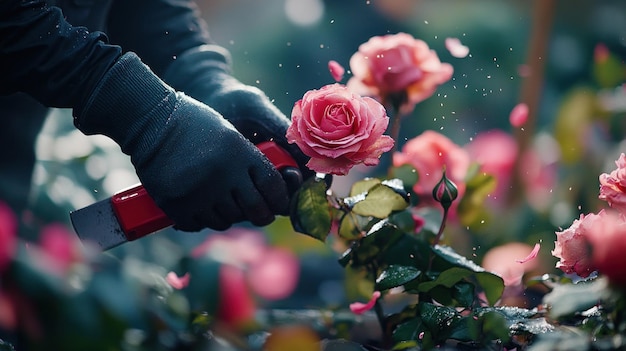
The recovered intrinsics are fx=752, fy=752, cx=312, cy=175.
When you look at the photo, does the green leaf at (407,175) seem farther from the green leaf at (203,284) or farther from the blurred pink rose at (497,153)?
the blurred pink rose at (497,153)

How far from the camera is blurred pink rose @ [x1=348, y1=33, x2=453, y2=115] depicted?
48.4 inches

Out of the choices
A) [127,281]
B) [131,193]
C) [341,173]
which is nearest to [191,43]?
[131,193]

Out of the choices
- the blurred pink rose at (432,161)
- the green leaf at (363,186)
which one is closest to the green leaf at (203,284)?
the green leaf at (363,186)

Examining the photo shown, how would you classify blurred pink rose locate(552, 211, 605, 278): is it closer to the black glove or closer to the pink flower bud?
the pink flower bud

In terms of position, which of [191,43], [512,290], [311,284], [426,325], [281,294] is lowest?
[311,284]

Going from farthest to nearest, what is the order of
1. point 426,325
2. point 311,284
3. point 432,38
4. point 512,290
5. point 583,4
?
point 583,4, point 432,38, point 311,284, point 512,290, point 426,325

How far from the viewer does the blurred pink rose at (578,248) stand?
89cm

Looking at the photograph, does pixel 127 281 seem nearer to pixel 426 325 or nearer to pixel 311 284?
pixel 426 325

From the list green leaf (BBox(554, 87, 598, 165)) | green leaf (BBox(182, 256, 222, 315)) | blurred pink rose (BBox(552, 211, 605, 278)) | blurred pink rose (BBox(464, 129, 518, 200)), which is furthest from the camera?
green leaf (BBox(554, 87, 598, 165))

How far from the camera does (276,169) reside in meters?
1.05

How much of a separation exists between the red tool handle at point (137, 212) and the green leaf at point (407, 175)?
21cm

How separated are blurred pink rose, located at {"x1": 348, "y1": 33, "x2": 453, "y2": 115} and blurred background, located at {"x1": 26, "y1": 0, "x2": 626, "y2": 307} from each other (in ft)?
0.42

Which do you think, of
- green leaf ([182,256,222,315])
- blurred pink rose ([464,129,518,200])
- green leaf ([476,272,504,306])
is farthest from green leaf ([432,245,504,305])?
blurred pink rose ([464,129,518,200])

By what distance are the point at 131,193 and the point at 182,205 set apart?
0.09 m
